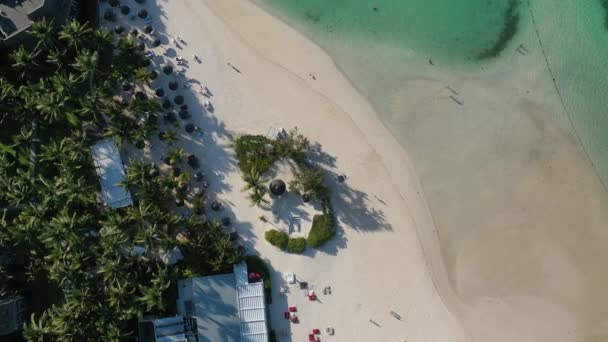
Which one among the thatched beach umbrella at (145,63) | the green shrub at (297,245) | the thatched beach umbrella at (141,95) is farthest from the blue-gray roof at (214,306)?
the thatched beach umbrella at (145,63)

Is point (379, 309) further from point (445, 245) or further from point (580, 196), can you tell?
point (580, 196)

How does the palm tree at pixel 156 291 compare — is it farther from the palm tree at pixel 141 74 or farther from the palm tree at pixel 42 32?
the palm tree at pixel 42 32

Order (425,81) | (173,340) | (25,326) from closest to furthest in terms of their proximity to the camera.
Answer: (25,326) < (173,340) < (425,81)

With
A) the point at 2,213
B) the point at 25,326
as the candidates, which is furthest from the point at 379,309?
the point at 2,213

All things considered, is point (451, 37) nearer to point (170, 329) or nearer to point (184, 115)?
point (184, 115)

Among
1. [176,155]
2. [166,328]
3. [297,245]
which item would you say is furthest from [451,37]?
[166,328]

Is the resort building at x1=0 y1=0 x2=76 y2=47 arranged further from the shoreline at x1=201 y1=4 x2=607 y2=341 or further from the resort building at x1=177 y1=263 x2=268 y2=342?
the resort building at x1=177 y1=263 x2=268 y2=342
